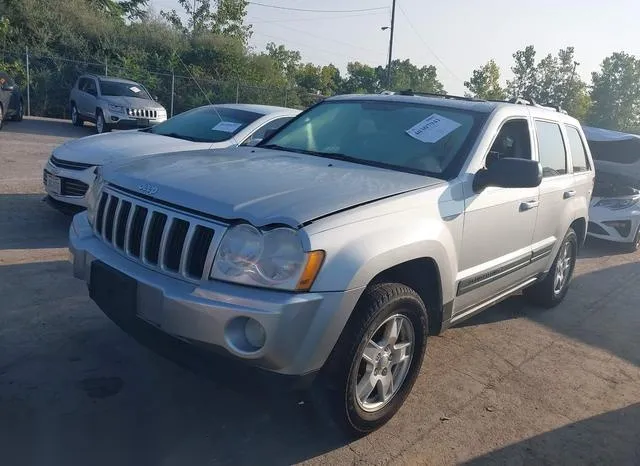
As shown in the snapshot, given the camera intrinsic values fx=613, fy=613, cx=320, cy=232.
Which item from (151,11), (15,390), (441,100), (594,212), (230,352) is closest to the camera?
(230,352)

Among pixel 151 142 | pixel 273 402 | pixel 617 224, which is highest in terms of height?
pixel 151 142

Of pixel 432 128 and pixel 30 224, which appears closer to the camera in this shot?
pixel 432 128

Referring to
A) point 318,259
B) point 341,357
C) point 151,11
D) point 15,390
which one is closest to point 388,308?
point 341,357

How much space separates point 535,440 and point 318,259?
177 cm

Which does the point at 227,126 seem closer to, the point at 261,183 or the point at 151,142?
the point at 151,142

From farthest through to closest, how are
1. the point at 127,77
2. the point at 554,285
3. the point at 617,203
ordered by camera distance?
the point at 127,77 → the point at 617,203 → the point at 554,285

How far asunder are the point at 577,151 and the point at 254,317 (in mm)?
4244

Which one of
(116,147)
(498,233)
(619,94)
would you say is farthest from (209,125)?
(619,94)

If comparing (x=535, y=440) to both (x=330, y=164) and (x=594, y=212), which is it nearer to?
(x=330, y=164)

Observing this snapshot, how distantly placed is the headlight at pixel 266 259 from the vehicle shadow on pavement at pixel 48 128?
14.4 metres

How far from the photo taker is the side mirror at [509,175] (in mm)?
3688

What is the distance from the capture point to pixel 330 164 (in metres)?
3.87

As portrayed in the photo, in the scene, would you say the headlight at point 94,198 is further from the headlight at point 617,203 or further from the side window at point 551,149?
the headlight at point 617,203

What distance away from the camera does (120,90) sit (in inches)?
683
